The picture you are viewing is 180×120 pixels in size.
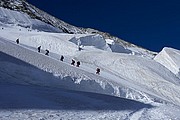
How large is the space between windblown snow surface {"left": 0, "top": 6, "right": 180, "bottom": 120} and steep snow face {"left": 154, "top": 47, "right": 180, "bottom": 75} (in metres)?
0.30

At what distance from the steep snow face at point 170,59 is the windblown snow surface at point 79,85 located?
299mm

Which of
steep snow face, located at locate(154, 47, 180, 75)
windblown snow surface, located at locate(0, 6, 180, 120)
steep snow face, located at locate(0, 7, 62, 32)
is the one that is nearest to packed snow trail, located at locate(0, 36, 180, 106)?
windblown snow surface, located at locate(0, 6, 180, 120)

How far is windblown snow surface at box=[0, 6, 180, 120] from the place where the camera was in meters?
16.4

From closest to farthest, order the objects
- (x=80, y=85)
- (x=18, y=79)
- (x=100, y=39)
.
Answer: (x=18, y=79) < (x=80, y=85) < (x=100, y=39)

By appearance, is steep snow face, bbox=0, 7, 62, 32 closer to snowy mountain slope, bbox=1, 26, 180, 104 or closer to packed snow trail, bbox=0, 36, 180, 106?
snowy mountain slope, bbox=1, 26, 180, 104

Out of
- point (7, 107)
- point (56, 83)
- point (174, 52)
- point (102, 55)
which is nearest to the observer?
point (7, 107)

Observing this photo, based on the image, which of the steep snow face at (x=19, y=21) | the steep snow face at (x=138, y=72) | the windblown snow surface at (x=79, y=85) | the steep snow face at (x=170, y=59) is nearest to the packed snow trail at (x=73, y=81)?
the windblown snow surface at (x=79, y=85)

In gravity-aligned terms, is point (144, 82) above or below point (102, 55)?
below

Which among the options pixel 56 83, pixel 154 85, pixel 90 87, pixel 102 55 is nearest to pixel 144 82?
pixel 154 85

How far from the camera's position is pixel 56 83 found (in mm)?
30797

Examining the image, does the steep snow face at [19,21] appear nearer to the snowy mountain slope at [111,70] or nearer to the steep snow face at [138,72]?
the snowy mountain slope at [111,70]

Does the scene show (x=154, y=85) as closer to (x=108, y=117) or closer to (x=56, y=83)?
(x=56, y=83)

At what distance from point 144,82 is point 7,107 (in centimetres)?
3820

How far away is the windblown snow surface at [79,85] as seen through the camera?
16406mm
